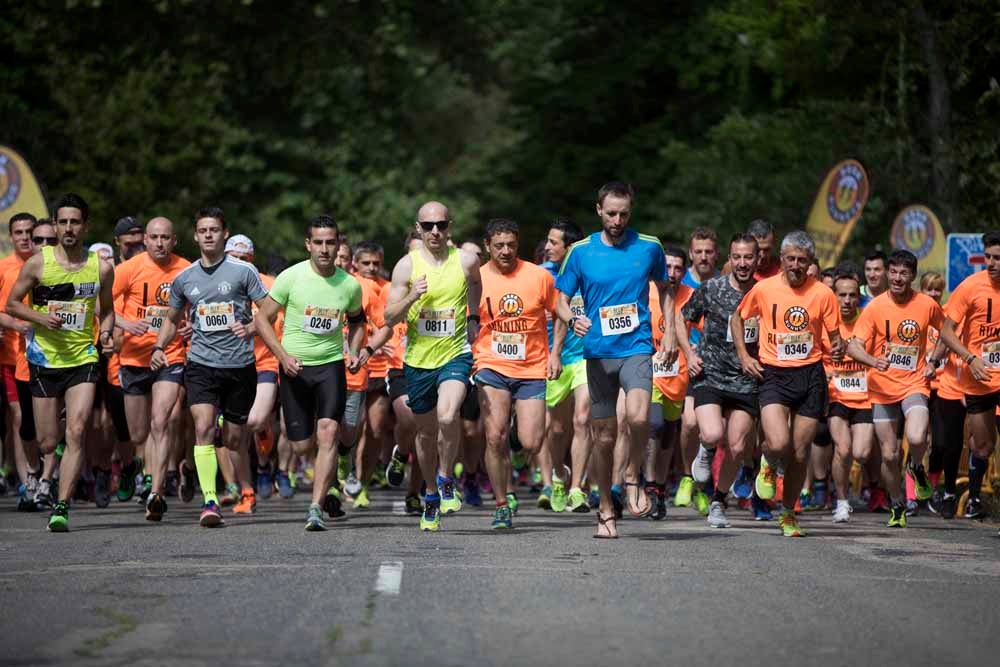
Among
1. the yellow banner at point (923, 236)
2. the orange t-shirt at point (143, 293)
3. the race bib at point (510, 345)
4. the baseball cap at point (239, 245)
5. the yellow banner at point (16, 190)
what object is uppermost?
the yellow banner at point (16, 190)

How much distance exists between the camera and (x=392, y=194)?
144 feet

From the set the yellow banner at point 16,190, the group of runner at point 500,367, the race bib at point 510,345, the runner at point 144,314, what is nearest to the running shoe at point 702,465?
the group of runner at point 500,367

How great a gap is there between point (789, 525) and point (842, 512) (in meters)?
2.45

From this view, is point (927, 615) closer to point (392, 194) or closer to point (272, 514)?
point (272, 514)

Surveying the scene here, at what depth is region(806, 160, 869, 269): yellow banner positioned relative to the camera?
23578 millimetres

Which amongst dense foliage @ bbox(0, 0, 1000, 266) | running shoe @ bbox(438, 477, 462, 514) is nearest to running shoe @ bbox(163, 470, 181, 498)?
running shoe @ bbox(438, 477, 462, 514)

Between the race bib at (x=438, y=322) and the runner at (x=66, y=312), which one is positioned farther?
the runner at (x=66, y=312)

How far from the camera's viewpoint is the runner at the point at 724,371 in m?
15.3

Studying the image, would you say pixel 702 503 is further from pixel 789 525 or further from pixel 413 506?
pixel 789 525

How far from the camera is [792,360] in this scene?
14.5 metres

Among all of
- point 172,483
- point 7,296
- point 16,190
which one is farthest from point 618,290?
point 16,190

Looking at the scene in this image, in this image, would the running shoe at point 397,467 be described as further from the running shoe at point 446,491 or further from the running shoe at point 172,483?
the running shoe at point 446,491

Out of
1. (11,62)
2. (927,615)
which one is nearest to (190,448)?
(927,615)

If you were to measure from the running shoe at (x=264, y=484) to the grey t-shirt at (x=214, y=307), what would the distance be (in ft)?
14.4
